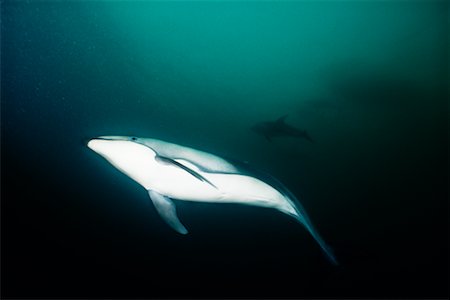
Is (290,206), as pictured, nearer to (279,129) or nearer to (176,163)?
(176,163)

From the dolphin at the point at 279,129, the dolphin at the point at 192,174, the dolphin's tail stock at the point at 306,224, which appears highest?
the dolphin at the point at 279,129

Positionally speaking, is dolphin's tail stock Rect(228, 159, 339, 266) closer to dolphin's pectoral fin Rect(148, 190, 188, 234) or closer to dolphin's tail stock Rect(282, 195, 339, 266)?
dolphin's tail stock Rect(282, 195, 339, 266)

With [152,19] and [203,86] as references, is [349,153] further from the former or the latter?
[152,19]

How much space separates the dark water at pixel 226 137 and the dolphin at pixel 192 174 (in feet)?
0.78

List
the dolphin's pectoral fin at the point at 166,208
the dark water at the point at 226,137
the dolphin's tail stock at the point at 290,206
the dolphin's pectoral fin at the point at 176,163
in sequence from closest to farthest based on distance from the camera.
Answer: the dolphin's pectoral fin at the point at 176,163
the dolphin's tail stock at the point at 290,206
the dolphin's pectoral fin at the point at 166,208
the dark water at the point at 226,137

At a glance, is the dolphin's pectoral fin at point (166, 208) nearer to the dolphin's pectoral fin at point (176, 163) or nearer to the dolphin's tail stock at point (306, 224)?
the dolphin's pectoral fin at point (176, 163)

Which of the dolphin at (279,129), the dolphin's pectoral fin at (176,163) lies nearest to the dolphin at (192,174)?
the dolphin's pectoral fin at (176,163)

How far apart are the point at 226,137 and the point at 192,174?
81.1 ft

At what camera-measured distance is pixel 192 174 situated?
1435 millimetres

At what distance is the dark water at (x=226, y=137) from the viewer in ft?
27.6

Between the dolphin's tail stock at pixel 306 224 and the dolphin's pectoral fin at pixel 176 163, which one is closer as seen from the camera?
the dolphin's pectoral fin at pixel 176 163

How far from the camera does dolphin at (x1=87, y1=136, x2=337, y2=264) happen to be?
1495 millimetres

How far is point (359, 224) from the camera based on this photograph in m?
12.0

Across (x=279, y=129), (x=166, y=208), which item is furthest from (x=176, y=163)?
(x=279, y=129)
